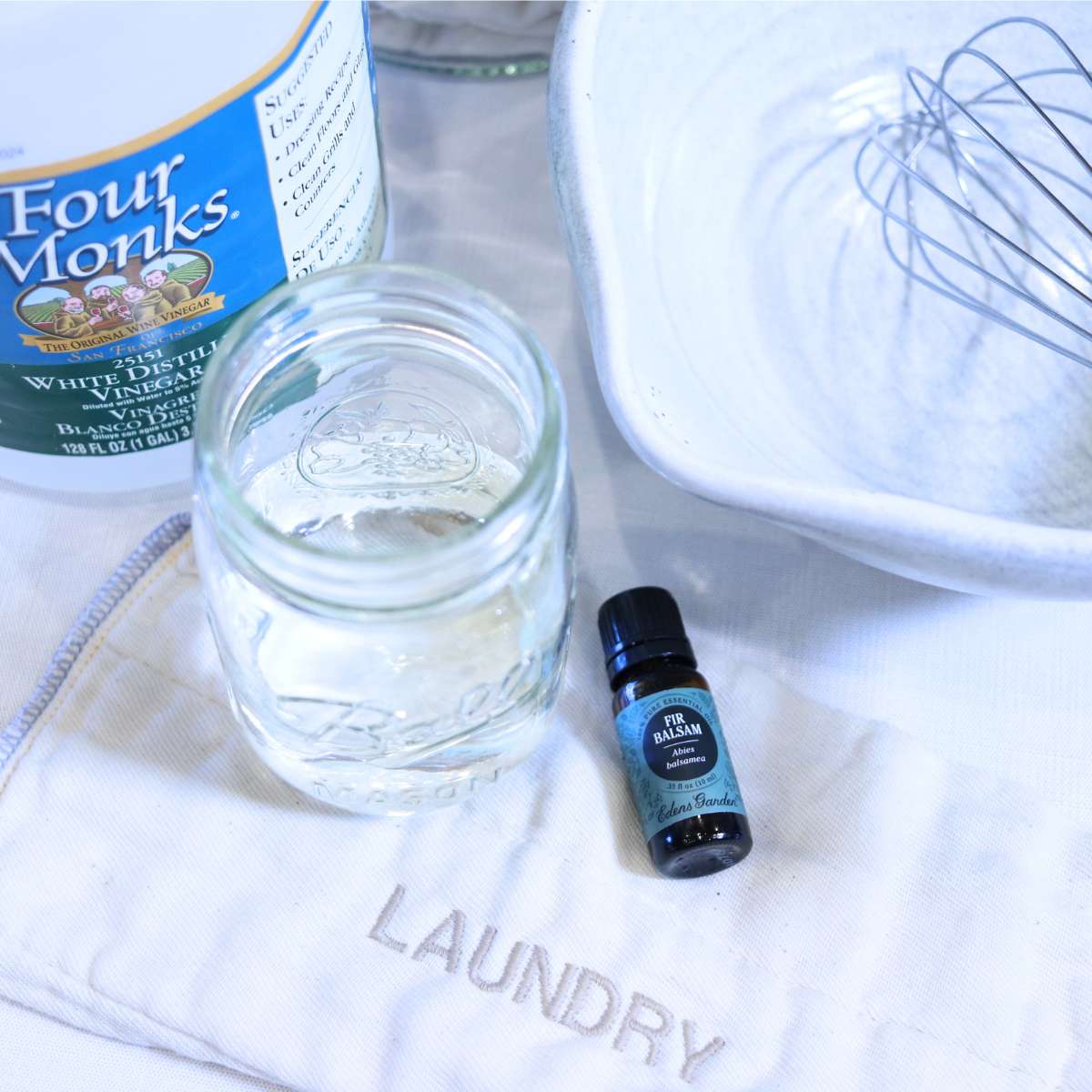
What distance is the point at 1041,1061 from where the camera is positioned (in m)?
0.36

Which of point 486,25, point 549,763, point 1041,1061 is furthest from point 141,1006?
point 486,25

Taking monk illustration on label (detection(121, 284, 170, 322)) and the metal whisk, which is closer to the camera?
monk illustration on label (detection(121, 284, 170, 322))

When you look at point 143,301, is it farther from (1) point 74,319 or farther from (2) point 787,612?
(2) point 787,612

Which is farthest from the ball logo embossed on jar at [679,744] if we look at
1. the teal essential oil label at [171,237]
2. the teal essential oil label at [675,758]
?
the teal essential oil label at [171,237]

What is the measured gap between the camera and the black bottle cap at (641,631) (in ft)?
1.28

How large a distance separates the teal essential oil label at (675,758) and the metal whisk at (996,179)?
0.56 ft

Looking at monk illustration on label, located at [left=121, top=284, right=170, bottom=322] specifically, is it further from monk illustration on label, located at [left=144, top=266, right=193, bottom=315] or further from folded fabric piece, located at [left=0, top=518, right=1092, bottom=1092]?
folded fabric piece, located at [left=0, top=518, right=1092, bottom=1092]

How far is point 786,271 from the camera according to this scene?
1.47 ft

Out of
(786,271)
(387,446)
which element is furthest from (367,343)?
(786,271)

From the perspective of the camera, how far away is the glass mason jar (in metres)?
0.28

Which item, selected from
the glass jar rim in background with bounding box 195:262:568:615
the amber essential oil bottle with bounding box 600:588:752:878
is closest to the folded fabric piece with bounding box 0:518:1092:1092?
the amber essential oil bottle with bounding box 600:588:752:878

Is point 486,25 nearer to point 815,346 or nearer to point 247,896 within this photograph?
point 815,346

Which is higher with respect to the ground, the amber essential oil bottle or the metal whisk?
the metal whisk

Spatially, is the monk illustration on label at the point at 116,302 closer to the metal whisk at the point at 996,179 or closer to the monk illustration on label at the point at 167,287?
the monk illustration on label at the point at 167,287
